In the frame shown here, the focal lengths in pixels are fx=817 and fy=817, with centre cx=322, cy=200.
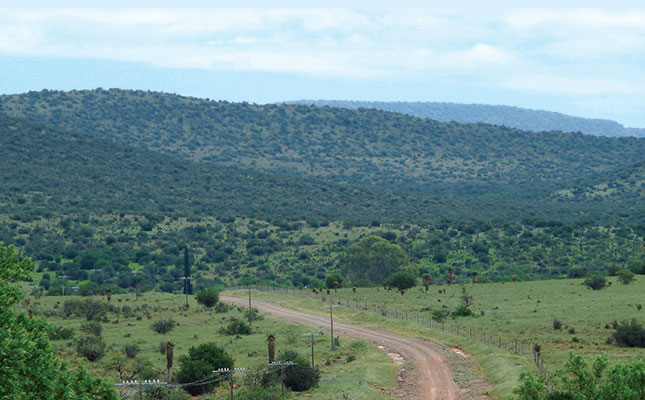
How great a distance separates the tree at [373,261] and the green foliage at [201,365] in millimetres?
57010

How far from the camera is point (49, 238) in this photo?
116 m

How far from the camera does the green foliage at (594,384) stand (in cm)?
2505

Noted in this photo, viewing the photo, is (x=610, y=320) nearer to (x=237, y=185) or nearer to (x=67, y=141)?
(x=237, y=185)

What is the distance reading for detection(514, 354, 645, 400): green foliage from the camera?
25.0 m

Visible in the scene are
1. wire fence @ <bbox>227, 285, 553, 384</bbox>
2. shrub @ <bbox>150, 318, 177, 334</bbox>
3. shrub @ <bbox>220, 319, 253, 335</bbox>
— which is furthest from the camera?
shrub @ <bbox>150, 318, 177, 334</bbox>

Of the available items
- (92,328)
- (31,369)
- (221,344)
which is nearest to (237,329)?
(221,344)

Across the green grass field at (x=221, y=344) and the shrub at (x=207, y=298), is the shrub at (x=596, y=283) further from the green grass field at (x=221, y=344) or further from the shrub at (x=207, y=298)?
Result: the shrub at (x=207, y=298)

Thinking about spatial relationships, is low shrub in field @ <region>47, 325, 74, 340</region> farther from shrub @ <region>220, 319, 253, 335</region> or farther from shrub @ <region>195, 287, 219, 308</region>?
shrub @ <region>195, 287, 219, 308</region>

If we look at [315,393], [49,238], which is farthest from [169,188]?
[315,393]

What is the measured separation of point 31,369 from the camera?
26641 millimetres

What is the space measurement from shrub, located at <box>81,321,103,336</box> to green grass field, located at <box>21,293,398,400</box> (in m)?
0.63

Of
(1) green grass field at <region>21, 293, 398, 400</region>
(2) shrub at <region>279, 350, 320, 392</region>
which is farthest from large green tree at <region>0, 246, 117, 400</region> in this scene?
(2) shrub at <region>279, 350, 320, 392</region>

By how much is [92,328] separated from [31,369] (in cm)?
3842

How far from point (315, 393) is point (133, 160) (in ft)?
474
